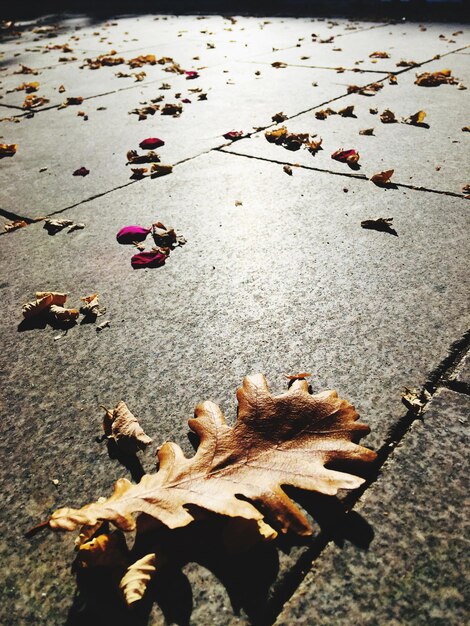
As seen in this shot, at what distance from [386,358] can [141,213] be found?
1560 mm

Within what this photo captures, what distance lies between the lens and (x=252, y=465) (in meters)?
1.13

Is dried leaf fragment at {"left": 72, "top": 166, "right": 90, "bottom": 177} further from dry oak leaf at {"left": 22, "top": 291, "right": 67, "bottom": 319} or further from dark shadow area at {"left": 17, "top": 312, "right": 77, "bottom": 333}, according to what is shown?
dark shadow area at {"left": 17, "top": 312, "right": 77, "bottom": 333}

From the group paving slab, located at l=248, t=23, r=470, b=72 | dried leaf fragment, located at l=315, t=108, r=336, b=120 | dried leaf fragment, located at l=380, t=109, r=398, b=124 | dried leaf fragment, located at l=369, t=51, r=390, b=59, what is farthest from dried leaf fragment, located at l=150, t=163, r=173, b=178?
dried leaf fragment, located at l=369, t=51, r=390, b=59

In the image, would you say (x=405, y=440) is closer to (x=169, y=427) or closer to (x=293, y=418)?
(x=293, y=418)

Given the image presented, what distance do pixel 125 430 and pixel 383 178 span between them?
79.3 inches

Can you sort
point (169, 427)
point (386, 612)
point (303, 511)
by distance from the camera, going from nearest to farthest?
1. point (386, 612)
2. point (303, 511)
3. point (169, 427)

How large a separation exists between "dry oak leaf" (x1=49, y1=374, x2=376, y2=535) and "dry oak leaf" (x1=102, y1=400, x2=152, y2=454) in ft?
0.28

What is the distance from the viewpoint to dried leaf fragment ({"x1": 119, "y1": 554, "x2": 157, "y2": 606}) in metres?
0.92

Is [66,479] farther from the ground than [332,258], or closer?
closer

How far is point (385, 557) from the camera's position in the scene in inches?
38.3

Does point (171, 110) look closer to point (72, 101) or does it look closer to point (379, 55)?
point (72, 101)

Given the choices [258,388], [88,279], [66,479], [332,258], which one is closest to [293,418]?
[258,388]

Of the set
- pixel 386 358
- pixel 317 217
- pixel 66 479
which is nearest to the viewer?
pixel 66 479

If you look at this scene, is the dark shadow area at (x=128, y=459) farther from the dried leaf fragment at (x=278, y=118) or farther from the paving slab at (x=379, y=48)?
the paving slab at (x=379, y=48)
